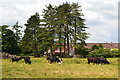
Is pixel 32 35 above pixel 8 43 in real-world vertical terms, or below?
above

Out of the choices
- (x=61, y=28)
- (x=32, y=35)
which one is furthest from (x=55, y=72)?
(x=32, y=35)

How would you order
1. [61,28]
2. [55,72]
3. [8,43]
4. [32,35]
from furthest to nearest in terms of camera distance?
1. [8,43]
2. [32,35]
3. [61,28]
4. [55,72]

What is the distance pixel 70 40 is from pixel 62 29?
3.81 meters

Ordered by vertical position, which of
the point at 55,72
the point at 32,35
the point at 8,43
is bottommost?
the point at 55,72

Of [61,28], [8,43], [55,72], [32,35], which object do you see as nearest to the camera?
[55,72]

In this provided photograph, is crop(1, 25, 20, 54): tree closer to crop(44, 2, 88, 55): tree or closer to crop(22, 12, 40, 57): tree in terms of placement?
crop(22, 12, 40, 57): tree

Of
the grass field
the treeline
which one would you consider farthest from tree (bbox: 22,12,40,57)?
the grass field

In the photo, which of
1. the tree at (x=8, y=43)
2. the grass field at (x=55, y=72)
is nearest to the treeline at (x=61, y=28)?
the tree at (x=8, y=43)

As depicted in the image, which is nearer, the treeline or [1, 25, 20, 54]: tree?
the treeline

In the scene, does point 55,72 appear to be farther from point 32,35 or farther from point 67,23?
point 32,35

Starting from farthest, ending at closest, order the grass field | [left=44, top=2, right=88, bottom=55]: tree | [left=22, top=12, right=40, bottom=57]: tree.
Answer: [left=22, top=12, right=40, bottom=57]: tree → [left=44, top=2, right=88, bottom=55]: tree → the grass field

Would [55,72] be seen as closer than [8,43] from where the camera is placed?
Yes

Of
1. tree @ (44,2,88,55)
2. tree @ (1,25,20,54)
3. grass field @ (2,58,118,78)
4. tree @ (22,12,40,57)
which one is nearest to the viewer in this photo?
grass field @ (2,58,118,78)

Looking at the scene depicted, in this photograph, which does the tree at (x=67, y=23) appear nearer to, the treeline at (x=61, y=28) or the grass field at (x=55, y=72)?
the treeline at (x=61, y=28)
